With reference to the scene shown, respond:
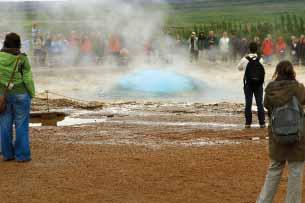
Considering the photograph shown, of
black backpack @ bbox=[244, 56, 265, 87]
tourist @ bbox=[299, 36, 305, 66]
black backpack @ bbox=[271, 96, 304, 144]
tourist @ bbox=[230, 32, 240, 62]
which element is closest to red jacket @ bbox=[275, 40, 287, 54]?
tourist @ bbox=[299, 36, 305, 66]

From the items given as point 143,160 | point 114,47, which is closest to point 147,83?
point 114,47

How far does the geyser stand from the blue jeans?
14.9 m

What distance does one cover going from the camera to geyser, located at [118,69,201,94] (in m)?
26.4

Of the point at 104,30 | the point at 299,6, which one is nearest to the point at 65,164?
the point at 104,30

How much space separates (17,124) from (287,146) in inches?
187

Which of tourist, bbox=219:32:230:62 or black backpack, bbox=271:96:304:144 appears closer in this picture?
black backpack, bbox=271:96:304:144

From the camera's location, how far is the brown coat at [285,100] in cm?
779

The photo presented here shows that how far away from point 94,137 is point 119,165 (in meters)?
3.22

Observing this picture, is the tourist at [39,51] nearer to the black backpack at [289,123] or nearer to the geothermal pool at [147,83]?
the geothermal pool at [147,83]

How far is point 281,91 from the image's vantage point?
25.6 ft

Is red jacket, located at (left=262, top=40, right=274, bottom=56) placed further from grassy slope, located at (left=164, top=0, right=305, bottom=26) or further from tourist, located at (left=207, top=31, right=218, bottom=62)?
grassy slope, located at (left=164, top=0, right=305, bottom=26)

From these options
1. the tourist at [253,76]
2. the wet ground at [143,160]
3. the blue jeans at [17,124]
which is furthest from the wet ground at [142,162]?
the tourist at [253,76]

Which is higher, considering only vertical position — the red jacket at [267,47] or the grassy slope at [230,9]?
the grassy slope at [230,9]

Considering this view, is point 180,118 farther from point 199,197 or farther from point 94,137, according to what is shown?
point 199,197
